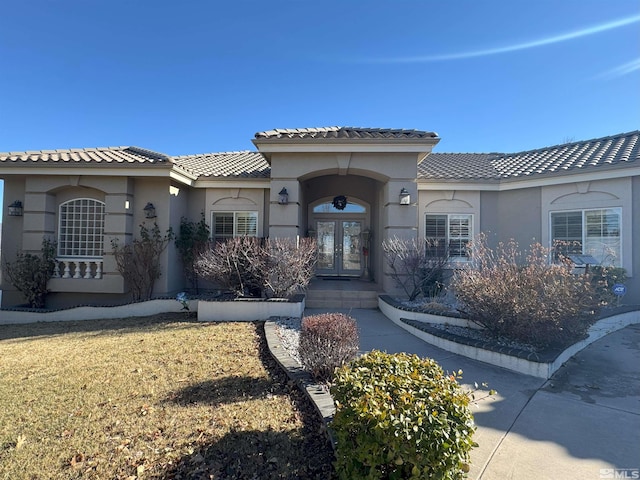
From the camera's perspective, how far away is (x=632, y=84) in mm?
6621

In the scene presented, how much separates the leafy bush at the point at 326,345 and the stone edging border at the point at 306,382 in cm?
17

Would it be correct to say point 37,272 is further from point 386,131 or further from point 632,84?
point 632,84

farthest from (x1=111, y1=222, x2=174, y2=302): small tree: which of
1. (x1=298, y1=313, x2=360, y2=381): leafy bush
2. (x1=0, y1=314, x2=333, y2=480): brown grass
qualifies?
(x1=298, y1=313, x2=360, y2=381): leafy bush

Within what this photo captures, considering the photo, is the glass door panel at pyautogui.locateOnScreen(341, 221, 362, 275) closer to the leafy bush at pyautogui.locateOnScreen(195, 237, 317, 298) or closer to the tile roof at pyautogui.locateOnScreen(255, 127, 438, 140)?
the tile roof at pyautogui.locateOnScreen(255, 127, 438, 140)

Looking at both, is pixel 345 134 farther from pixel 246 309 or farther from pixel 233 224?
pixel 246 309

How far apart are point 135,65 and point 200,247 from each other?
7449mm

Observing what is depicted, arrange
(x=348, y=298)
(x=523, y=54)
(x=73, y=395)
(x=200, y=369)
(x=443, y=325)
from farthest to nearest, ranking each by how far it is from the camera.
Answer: (x=348, y=298), (x=523, y=54), (x=443, y=325), (x=200, y=369), (x=73, y=395)

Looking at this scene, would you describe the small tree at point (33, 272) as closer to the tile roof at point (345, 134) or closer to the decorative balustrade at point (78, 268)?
the decorative balustrade at point (78, 268)

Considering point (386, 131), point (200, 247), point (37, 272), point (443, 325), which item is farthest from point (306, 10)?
point (37, 272)

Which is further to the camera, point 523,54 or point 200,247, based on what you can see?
point 200,247

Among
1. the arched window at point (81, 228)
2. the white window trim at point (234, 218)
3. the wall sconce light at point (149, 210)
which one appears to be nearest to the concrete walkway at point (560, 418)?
the white window trim at point (234, 218)

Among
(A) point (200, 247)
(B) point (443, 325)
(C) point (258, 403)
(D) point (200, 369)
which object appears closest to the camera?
(C) point (258, 403)

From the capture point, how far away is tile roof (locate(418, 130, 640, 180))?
34.1 ft

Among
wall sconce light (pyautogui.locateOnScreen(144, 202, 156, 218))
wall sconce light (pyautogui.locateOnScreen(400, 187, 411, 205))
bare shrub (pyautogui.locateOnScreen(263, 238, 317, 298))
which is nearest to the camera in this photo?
bare shrub (pyautogui.locateOnScreen(263, 238, 317, 298))
